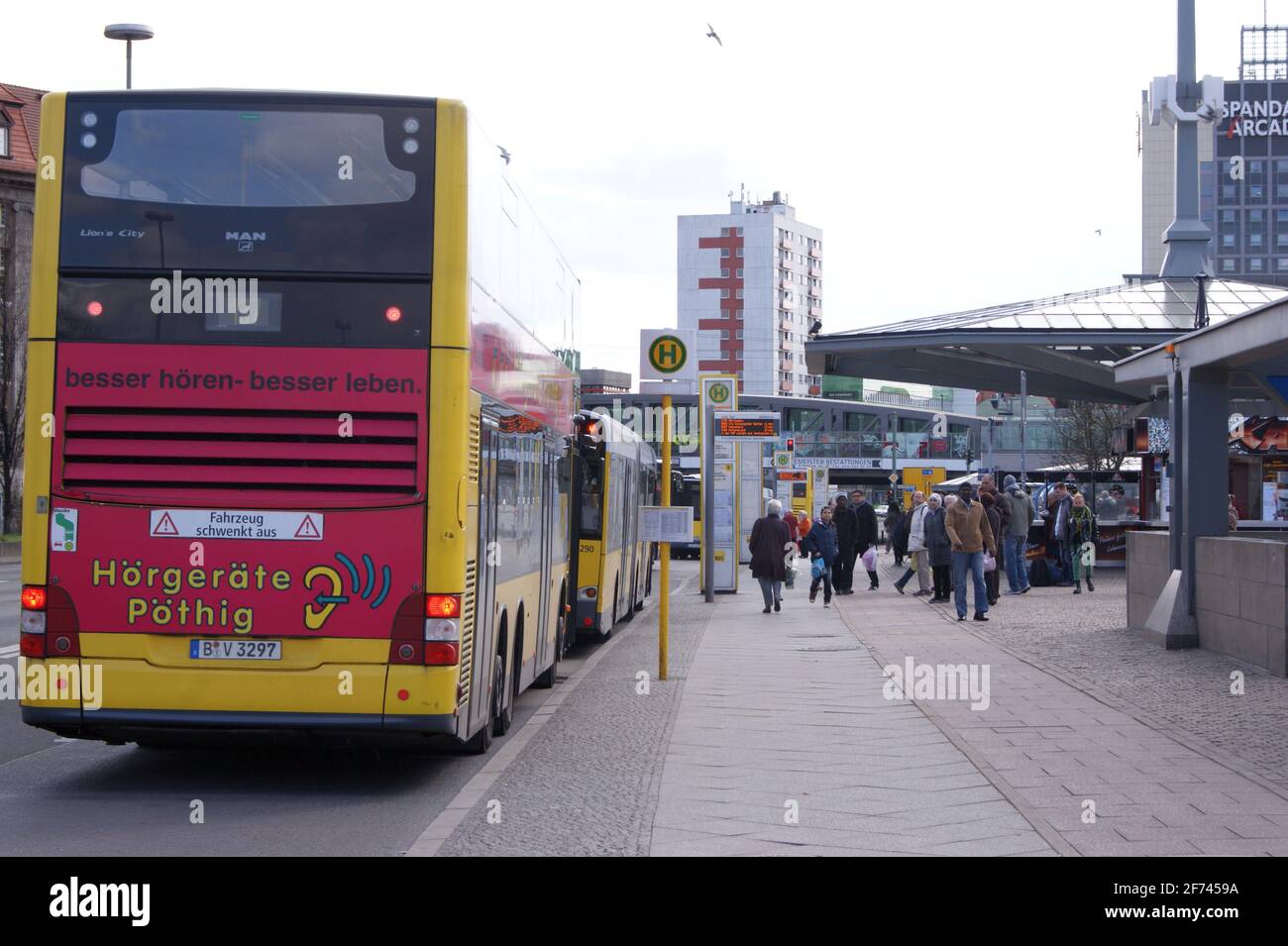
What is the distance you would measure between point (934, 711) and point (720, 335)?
132 metres

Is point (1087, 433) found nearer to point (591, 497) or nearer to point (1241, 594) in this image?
point (591, 497)

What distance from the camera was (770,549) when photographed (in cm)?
2561

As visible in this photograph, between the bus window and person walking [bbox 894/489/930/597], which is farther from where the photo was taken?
person walking [bbox 894/489/930/597]

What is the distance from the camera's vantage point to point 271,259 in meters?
9.06

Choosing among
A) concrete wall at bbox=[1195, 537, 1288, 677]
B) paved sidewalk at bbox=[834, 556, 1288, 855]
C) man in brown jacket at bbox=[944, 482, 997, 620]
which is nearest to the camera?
paved sidewalk at bbox=[834, 556, 1288, 855]

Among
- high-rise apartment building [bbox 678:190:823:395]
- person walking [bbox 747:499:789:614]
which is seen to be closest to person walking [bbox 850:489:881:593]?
person walking [bbox 747:499:789:614]

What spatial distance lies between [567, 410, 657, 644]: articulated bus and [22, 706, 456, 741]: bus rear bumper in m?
8.18

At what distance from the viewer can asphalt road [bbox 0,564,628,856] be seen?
7.85 meters

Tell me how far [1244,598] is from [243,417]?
10478 mm

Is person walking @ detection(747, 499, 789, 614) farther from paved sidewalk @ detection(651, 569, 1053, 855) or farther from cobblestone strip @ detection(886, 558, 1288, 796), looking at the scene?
paved sidewalk @ detection(651, 569, 1053, 855)

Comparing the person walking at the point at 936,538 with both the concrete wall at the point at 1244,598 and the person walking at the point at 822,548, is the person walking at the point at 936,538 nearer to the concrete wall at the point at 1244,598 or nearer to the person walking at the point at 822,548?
the person walking at the point at 822,548

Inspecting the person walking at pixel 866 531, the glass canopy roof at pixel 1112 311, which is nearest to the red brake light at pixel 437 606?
the glass canopy roof at pixel 1112 311

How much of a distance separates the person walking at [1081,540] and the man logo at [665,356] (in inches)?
564

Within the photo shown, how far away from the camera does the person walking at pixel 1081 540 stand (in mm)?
28734
